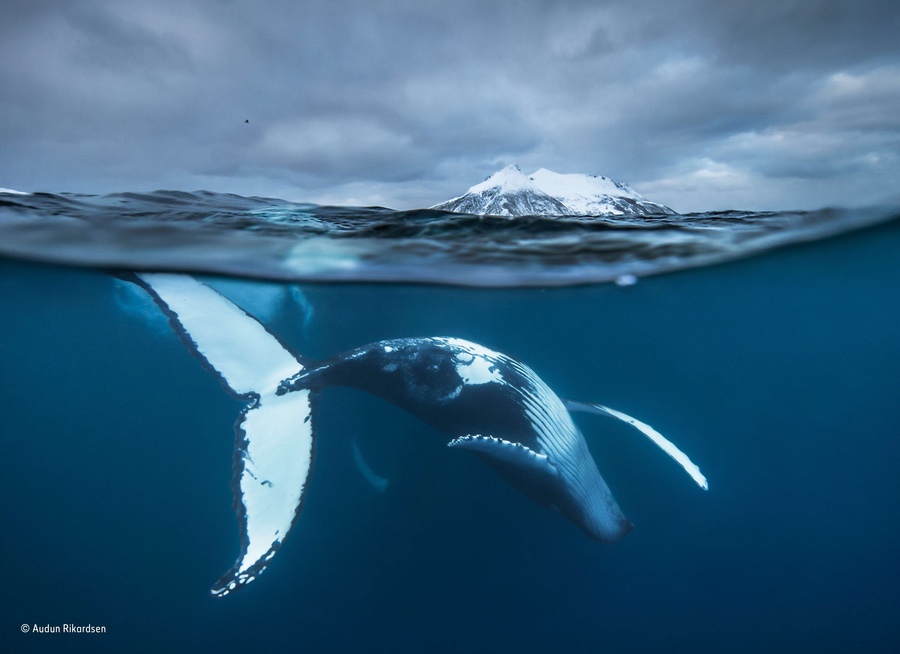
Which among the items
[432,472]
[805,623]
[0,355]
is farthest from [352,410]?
[0,355]

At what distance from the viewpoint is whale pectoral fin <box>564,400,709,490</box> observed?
6.52 metres

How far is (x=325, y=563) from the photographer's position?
9555mm

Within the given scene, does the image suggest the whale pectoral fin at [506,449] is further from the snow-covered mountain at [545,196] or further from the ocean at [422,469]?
the snow-covered mountain at [545,196]

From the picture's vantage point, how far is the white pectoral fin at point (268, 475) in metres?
5.02

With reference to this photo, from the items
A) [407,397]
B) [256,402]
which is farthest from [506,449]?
[256,402]

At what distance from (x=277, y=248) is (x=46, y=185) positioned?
3.43 m

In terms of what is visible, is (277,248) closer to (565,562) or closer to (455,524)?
(455,524)

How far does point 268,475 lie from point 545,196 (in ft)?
32.2

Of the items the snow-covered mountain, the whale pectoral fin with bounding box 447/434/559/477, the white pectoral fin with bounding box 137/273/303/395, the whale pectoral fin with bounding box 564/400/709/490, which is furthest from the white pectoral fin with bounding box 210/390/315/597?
the snow-covered mountain

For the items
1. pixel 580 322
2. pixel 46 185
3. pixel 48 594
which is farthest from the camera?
pixel 580 322

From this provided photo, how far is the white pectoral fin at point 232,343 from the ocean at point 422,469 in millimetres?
440

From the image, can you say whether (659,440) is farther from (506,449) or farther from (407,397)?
(407,397)

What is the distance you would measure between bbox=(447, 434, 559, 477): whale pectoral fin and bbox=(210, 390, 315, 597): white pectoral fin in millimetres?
2157

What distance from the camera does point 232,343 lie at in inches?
258
